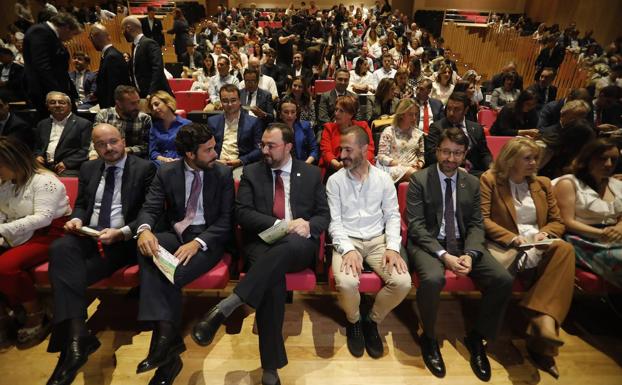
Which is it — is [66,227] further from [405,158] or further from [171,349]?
[405,158]

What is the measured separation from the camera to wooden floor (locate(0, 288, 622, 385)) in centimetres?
187

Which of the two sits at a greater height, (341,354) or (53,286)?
(53,286)

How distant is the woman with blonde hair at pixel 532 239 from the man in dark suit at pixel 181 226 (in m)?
1.62

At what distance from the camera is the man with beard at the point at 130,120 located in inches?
113

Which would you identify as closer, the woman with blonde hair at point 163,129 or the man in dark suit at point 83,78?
the woman with blonde hair at point 163,129

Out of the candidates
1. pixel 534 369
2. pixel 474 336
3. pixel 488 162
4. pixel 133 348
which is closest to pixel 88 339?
pixel 133 348

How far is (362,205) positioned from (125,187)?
1429 millimetres

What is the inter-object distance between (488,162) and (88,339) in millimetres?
3094

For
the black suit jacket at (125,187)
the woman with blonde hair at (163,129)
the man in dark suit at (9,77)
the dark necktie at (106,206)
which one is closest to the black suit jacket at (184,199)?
the black suit jacket at (125,187)

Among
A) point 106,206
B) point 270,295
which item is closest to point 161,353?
point 270,295

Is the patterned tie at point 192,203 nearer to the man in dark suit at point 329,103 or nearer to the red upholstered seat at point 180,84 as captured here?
the man in dark suit at point 329,103

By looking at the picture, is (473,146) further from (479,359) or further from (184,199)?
(184,199)

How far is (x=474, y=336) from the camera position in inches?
79.3

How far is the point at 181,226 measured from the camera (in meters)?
2.10
